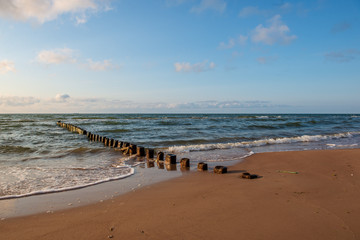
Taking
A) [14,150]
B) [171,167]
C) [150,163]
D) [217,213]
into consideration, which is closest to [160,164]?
[150,163]

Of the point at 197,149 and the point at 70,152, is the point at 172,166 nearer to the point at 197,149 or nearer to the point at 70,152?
the point at 197,149

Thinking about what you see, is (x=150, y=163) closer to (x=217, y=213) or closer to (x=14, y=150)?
(x=217, y=213)

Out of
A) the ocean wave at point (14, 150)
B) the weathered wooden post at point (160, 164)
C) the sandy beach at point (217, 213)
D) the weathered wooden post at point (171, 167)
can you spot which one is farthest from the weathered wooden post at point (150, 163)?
the ocean wave at point (14, 150)

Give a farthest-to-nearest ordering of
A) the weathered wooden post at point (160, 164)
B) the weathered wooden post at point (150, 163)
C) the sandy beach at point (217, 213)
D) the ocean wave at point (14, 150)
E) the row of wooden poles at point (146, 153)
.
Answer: the ocean wave at point (14, 150) → the weathered wooden post at point (150, 163) → the weathered wooden post at point (160, 164) → the row of wooden poles at point (146, 153) → the sandy beach at point (217, 213)

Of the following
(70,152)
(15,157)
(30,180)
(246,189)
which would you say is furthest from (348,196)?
(15,157)

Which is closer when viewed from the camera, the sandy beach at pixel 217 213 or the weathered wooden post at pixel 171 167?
the sandy beach at pixel 217 213

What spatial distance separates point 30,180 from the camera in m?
5.94

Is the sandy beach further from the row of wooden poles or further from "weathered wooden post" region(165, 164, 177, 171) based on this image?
"weathered wooden post" region(165, 164, 177, 171)

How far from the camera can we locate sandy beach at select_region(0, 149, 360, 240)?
10.2 feet

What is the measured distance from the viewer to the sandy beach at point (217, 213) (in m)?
3.11

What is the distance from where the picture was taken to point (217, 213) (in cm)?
371

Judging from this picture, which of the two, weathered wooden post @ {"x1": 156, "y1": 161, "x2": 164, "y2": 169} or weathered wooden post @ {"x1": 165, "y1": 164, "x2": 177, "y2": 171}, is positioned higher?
weathered wooden post @ {"x1": 165, "y1": 164, "x2": 177, "y2": 171}

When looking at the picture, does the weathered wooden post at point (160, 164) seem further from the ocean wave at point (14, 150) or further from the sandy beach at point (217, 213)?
the ocean wave at point (14, 150)

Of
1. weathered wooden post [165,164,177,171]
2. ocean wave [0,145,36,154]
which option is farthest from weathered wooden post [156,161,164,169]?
ocean wave [0,145,36,154]
